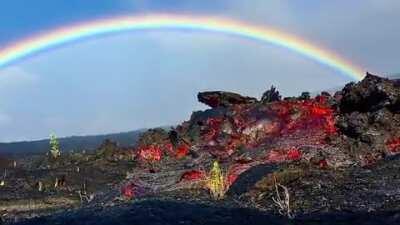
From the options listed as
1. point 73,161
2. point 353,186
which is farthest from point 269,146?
point 73,161

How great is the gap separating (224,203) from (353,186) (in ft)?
11.8

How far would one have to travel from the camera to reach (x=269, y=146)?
28.3 meters

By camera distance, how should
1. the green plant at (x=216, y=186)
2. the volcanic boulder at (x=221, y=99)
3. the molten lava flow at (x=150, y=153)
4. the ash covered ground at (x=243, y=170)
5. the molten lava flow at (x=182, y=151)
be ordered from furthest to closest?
1. the volcanic boulder at (x=221, y=99)
2. the molten lava flow at (x=150, y=153)
3. the molten lava flow at (x=182, y=151)
4. the green plant at (x=216, y=186)
5. the ash covered ground at (x=243, y=170)

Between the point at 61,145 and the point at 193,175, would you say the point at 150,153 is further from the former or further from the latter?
the point at 61,145

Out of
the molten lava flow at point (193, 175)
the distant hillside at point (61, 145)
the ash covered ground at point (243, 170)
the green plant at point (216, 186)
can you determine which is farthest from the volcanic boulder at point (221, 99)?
the distant hillside at point (61, 145)

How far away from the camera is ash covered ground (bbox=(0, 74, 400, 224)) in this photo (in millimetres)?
15914

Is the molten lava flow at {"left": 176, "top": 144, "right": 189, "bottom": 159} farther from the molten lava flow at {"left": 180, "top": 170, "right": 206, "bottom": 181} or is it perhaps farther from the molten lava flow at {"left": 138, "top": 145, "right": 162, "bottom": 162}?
the molten lava flow at {"left": 180, "top": 170, "right": 206, "bottom": 181}

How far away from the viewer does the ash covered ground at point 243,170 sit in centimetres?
1591

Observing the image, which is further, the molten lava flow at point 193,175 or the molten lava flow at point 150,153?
the molten lava flow at point 150,153

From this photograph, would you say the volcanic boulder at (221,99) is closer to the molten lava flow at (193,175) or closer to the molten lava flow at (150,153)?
the molten lava flow at (150,153)

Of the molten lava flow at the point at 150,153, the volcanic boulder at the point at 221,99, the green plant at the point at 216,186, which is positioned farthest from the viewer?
the volcanic boulder at the point at 221,99

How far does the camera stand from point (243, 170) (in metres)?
24.3

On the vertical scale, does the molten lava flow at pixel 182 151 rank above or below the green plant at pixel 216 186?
above

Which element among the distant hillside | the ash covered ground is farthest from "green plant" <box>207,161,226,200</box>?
the distant hillside
